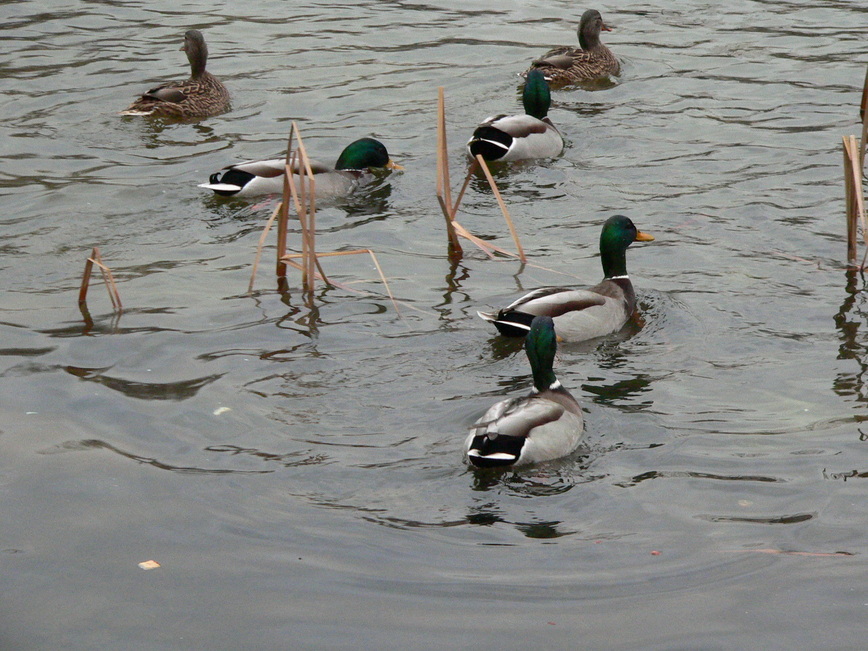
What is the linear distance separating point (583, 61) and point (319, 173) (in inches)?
199

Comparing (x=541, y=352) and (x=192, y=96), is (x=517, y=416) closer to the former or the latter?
(x=541, y=352)

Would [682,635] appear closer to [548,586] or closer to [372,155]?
[548,586]

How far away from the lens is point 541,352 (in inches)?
281

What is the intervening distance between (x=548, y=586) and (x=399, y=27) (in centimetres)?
1298

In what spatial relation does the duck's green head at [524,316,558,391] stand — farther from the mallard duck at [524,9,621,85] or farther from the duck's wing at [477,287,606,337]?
the mallard duck at [524,9,621,85]

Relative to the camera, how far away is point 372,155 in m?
12.0

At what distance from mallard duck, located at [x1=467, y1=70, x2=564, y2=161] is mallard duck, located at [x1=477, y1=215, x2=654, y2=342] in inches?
132

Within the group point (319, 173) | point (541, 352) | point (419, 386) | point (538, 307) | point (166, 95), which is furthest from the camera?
point (166, 95)

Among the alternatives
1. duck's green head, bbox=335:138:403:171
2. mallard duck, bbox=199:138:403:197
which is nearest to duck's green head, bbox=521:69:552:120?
mallard duck, bbox=199:138:403:197

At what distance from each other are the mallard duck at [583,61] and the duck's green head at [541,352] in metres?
8.33

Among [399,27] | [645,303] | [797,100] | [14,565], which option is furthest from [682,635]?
[399,27]

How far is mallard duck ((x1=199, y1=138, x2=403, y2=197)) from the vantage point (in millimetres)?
11180

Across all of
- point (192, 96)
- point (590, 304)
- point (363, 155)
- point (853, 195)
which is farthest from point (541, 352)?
point (192, 96)

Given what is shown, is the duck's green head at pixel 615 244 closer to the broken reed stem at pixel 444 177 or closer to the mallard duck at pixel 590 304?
the mallard duck at pixel 590 304
